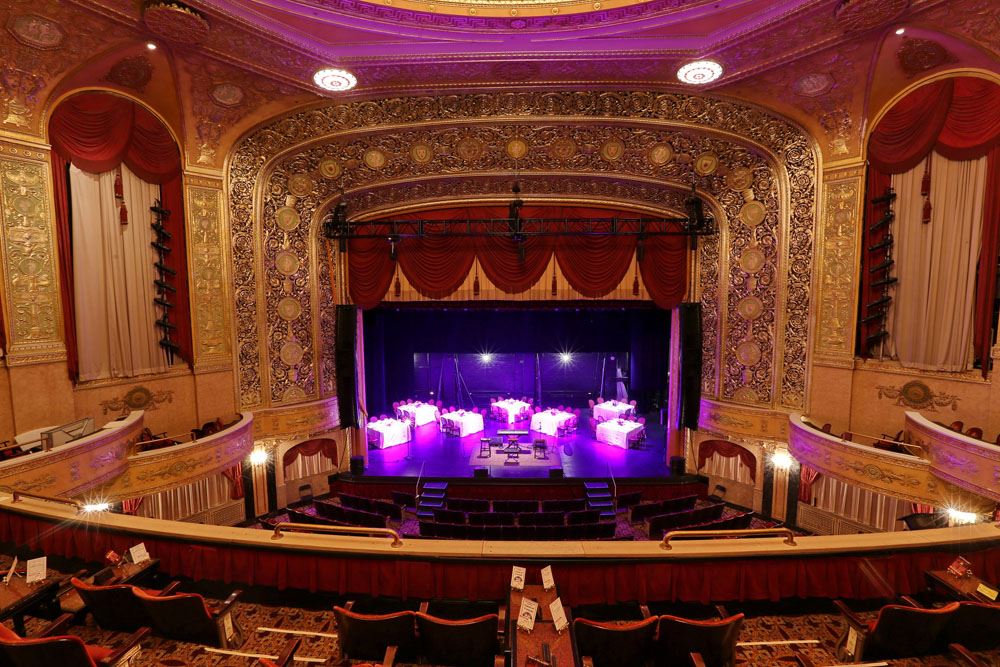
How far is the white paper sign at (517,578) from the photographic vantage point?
370 cm

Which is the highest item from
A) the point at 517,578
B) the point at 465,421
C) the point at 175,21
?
the point at 175,21

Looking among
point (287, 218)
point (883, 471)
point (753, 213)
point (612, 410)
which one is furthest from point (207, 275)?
point (883, 471)

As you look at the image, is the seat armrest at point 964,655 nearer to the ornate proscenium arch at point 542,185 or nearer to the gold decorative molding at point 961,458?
the gold decorative molding at point 961,458

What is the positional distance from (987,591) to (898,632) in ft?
2.95

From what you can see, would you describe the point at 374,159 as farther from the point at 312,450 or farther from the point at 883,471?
the point at 883,471

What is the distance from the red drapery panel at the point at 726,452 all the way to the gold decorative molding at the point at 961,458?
3924mm

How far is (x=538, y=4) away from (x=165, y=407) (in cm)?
1018

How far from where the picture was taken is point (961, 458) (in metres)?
6.64

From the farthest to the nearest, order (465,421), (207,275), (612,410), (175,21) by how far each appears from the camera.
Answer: (612,410) < (465,421) < (207,275) < (175,21)

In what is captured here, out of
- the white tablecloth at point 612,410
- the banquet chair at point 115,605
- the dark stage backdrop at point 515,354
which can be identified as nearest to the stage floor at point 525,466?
the white tablecloth at point 612,410

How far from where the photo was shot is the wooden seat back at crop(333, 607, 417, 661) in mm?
3449

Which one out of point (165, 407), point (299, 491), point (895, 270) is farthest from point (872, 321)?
point (165, 407)

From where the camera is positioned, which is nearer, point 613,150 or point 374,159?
point 613,150


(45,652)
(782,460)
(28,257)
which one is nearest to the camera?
(45,652)
